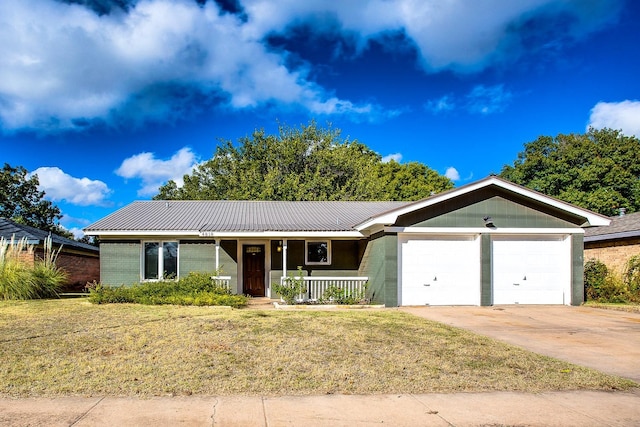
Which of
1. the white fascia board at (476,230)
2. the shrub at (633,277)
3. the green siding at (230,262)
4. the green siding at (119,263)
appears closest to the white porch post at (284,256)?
the green siding at (230,262)

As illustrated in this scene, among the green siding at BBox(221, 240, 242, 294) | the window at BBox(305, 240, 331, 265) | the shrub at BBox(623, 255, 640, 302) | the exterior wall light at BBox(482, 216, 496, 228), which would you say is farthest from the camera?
the window at BBox(305, 240, 331, 265)

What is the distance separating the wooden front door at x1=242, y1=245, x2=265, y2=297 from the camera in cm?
1844

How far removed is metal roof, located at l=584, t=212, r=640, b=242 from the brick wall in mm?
317

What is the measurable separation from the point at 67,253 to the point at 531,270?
18.9 metres

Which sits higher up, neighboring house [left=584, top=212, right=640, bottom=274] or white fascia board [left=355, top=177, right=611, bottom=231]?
white fascia board [left=355, top=177, right=611, bottom=231]

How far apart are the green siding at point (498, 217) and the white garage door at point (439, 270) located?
0.54 meters

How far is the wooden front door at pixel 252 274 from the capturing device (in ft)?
60.5

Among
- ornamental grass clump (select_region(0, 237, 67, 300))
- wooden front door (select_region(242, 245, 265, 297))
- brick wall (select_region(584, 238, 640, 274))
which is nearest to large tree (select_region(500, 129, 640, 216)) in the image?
brick wall (select_region(584, 238, 640, 274))

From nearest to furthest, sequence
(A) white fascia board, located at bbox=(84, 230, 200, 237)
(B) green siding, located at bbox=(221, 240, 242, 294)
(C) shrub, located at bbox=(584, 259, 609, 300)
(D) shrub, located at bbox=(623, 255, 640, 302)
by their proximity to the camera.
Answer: (D) shrub, located at bbox=(623, 255, 640, 302), (C) shrub, located at bbox=(584, 259, 609, 300), (A) white fascia board, located at bbox=(84, 230, 200, 237), (B) green siding, located at bbox=(221, 240, 242, 294)

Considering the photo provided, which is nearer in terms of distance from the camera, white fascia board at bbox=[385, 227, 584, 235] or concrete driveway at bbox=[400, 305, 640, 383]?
concrete driveway at bbox=[400, 305, 640, 383]

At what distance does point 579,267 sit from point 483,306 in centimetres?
340

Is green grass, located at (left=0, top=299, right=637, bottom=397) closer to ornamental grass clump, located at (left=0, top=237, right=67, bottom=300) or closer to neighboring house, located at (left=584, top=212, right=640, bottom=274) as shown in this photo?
ornamental grass clump, located at (left=0, top=237, right=67, bottom=300)

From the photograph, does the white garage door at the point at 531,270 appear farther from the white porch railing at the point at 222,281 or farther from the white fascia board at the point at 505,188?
the white porch railing at the point at 222,281

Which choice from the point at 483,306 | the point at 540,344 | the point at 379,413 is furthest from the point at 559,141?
the point at 379,413
